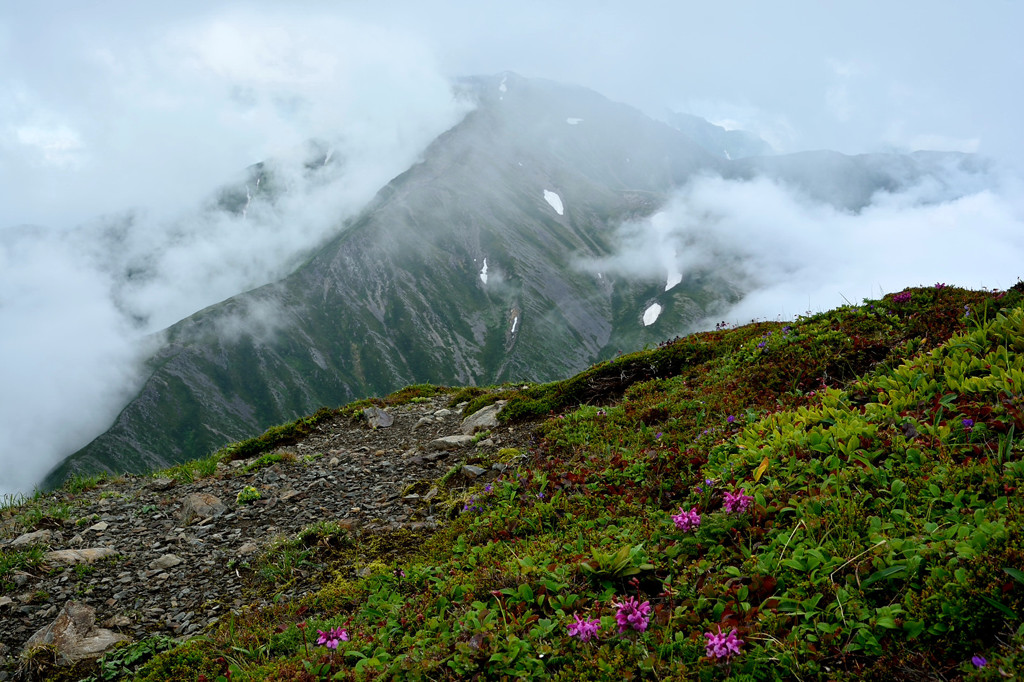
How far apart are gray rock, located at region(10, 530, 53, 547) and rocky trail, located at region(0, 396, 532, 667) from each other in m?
0.03

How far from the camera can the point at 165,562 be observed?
838 centimetres

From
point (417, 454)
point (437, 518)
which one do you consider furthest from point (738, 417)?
point (417, 454)

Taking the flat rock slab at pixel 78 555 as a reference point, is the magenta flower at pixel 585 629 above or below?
below

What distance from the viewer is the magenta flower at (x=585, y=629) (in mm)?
4215

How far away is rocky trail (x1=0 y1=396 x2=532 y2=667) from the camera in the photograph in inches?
277

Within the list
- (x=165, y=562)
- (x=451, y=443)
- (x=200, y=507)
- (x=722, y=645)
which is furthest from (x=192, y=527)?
(x=722, y=645)

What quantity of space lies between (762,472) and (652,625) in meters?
2.35

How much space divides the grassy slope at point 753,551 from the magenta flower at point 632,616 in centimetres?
8

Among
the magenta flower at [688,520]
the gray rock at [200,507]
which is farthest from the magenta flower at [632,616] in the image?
the gray rock at [200,507]

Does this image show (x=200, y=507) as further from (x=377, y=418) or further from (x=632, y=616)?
(x=632, y=616)

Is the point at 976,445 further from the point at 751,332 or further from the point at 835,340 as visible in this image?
the point at 751,332

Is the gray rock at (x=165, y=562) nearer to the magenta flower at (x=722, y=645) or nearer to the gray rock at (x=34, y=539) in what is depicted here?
the gray rock at (x=34, y=539)

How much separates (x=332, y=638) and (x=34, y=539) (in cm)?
710

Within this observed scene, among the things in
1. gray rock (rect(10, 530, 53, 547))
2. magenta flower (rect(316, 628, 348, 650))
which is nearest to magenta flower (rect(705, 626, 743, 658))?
magenta flower (rect(316, 628, 348, 650))
